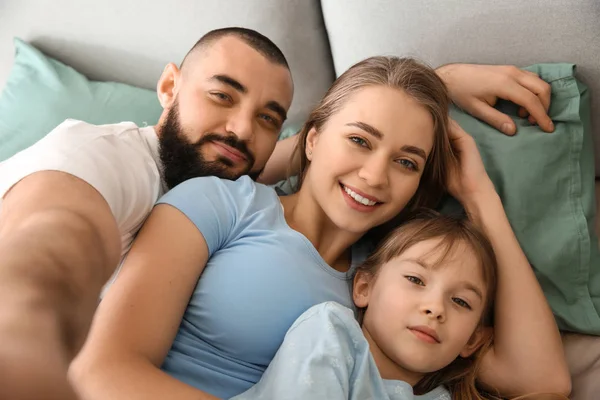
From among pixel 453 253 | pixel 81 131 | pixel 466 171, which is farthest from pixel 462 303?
pixel 81 131

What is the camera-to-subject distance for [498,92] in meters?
1.39

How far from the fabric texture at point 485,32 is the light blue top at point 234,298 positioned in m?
0.73

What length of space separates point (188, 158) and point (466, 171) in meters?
0.62

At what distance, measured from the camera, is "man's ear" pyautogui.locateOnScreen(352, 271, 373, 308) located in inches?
47.5

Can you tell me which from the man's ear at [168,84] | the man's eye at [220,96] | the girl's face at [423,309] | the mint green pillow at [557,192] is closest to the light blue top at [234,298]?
the girl's face at [423,309]

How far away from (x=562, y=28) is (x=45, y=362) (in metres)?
1.44

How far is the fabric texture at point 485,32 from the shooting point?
1.43 metres

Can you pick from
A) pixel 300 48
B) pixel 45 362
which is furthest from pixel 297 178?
pixel 45 362

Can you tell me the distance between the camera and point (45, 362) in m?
0.40

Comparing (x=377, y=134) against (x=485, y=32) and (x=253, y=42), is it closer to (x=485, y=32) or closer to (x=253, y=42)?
(x=253, y=42)

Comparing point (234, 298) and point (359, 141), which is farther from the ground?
point (359, 141)

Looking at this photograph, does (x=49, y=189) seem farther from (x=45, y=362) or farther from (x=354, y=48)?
(x=354, y=48)

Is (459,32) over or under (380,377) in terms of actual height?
over

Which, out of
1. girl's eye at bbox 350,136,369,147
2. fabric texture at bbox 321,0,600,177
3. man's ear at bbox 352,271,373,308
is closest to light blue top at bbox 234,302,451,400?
man's ear at bbox 352,271,373,308
